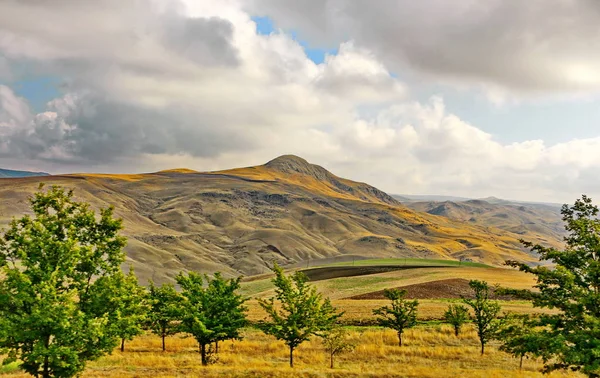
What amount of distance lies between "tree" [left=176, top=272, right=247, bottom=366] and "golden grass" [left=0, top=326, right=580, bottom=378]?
1.97m

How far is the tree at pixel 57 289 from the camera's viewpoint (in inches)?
672

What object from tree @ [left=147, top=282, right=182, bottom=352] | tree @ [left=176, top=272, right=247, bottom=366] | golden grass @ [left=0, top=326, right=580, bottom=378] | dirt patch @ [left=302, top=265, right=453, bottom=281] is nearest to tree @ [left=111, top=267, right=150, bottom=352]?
golden grass @ [left=0, top=326, right=580, bottom=378]

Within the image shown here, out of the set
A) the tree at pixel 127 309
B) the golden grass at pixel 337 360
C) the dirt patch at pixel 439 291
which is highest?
the tree at pixel 127 309

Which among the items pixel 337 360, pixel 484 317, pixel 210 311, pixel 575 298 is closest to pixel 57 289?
pixel 210 311

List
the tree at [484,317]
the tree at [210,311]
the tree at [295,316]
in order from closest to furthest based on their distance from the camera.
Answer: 1. the tree at [295,316]
2. the tree at [210,311]
3. the tree at [484,317]

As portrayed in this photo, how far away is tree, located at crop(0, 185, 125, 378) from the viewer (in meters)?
17.1

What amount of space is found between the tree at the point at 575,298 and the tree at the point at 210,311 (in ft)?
61.0

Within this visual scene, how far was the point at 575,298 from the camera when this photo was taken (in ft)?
59.4

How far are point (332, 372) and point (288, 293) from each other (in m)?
5.63

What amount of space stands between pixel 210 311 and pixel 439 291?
187 ft

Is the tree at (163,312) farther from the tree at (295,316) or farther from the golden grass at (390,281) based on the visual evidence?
the golden grass at (390,281)

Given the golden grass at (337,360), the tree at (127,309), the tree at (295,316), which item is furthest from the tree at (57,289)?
the tree at (295,316)

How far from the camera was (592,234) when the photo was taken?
18906mm

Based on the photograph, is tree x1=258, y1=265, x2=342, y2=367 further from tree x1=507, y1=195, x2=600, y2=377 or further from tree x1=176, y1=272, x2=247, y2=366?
tree x1=507, y1=195, x2=600, y2=377
